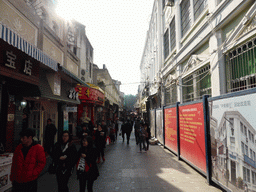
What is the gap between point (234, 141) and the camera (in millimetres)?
3951

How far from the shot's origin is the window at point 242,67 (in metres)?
5.25

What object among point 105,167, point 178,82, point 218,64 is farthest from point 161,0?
point 105,167

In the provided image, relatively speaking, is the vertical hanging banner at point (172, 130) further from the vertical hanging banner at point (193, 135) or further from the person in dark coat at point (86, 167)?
the person in dark coat at point (86, 167)

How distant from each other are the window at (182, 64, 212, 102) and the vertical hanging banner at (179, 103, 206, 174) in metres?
1.74

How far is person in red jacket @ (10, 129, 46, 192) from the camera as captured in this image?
129 inches

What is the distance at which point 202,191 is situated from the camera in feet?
15.5

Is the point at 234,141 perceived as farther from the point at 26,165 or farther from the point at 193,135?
the point at 26,165

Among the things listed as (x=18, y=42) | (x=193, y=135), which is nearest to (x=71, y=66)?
(x=18, y=42)

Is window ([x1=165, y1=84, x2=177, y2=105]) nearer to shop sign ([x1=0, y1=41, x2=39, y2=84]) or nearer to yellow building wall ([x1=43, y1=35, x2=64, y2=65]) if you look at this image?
yellow building wall ([x1=43, y1=35, x2=64, y2=65])

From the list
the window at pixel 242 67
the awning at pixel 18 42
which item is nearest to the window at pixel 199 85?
the window at pixel 242 67

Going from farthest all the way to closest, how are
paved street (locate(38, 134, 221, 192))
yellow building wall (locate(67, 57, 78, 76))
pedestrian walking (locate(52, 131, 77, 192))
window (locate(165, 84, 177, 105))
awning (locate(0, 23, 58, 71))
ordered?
window (locate(165, 84, 177, 105)) → yellow building wall (locate(67, 57, 78, 76)) → paved street (locate(38, 134, 221, 192)) → pedestrian walking (locate(52, 131, 77, 192)) → awning (locate(0, 23, 58, 71))

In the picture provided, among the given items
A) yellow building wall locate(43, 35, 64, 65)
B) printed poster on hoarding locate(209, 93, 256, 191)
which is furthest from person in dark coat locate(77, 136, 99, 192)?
yellow building wall locate(43, 35, 64, 65)

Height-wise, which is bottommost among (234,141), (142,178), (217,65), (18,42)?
(142,178)

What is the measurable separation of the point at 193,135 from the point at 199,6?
6.69 meters
